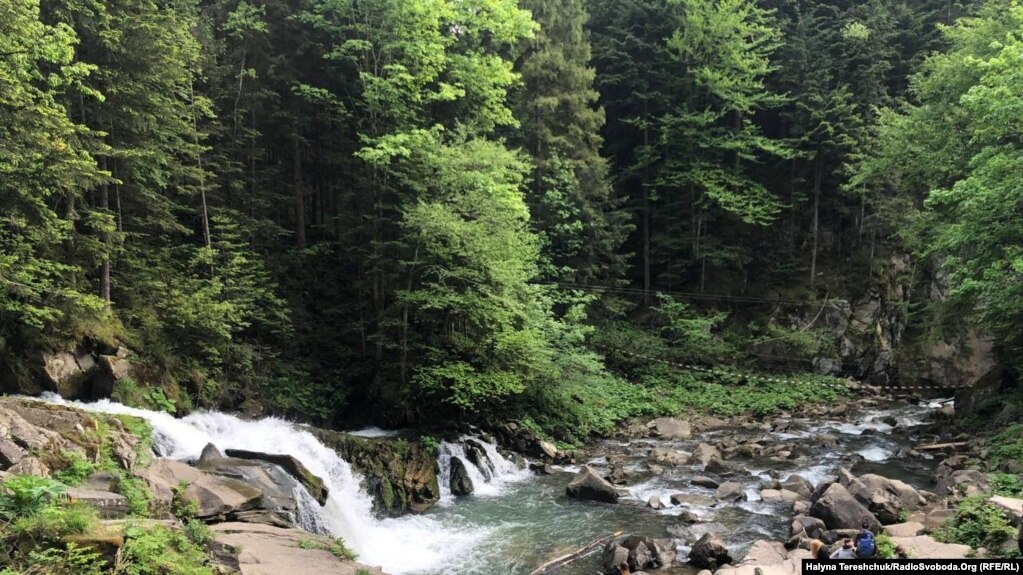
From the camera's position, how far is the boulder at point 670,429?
2167 cm

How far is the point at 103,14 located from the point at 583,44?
21158 millimetres

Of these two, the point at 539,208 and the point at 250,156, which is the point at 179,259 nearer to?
the point at 250,156

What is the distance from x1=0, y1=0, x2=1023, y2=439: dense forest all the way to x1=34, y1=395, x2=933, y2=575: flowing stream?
6.78 feet

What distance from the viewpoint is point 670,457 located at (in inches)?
722

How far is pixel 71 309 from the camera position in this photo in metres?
12.3

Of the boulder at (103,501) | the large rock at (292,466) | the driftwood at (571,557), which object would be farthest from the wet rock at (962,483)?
the boulder at (103,501)

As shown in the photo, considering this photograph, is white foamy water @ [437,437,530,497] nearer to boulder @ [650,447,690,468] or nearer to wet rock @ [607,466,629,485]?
wet rock @ [607,466,629,485]

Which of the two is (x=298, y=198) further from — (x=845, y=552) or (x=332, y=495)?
(x=845, y=552)

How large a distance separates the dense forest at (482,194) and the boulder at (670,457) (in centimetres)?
338

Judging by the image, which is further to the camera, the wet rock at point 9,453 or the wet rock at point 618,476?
the wet rock at point 618,476

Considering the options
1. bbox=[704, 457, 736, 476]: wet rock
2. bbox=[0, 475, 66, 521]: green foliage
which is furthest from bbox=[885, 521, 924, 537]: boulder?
bbox=[0, 475, 66, 521]: green foliage

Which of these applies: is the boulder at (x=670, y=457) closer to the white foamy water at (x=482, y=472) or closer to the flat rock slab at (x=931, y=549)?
the white foamy water at (x=482, y=472)

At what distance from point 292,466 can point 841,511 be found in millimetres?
10912

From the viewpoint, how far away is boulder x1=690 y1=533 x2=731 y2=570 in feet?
35.0
